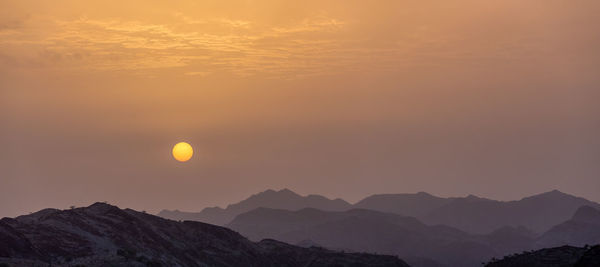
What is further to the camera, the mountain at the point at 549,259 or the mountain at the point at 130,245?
the mountain at the point at 549,259

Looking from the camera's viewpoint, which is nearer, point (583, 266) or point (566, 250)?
point (583, 266)

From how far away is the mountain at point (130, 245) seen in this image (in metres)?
63.0

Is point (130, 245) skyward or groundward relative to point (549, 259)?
skyward

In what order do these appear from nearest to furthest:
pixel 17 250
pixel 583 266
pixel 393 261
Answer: pixel 583 266 < pixel 17 250 < pixel 393 261

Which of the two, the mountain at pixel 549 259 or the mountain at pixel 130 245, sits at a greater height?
the mountain at pixel 130 245

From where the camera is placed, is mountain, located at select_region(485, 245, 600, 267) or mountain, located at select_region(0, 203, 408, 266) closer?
mountain, located at select_region(0, 203, 408, 266)

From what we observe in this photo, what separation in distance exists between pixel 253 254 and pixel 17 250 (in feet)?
144

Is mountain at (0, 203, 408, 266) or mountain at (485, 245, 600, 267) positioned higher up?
mountain at (0, 203, 408, 266)

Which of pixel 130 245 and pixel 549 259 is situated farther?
pixel 130 245

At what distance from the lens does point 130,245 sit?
257 feet

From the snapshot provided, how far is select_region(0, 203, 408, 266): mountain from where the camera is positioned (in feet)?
207

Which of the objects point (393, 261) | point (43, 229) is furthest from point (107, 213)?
point (393, 261)

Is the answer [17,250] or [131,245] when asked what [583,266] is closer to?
[17,250]

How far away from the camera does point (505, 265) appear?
247 ft
